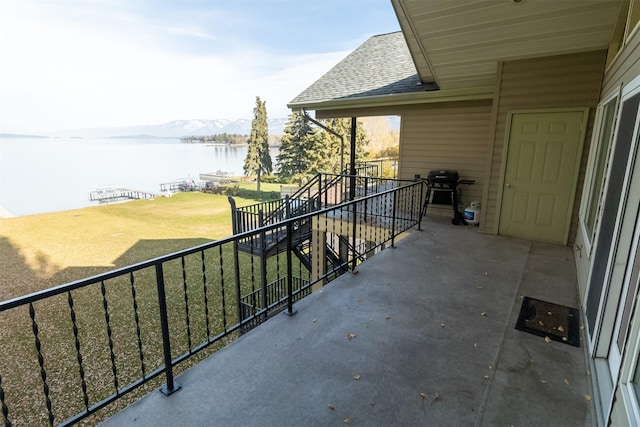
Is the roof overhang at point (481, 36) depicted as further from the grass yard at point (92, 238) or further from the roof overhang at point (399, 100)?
the grass yard at point (92, 238)

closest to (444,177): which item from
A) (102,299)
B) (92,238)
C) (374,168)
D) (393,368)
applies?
(393,368)

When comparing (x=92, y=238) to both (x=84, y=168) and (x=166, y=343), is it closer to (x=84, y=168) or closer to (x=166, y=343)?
(x=166, y=343)

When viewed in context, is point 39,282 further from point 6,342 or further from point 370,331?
point 370,331

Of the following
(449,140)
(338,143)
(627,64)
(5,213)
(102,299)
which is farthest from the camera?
(338,143)

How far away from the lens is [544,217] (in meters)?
4.79

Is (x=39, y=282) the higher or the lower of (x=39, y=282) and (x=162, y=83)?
the lower

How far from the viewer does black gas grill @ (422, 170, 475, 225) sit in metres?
6.04

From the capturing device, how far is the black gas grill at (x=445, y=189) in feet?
19.8

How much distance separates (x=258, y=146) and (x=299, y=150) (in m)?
3.62

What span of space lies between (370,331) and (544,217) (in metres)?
3.88

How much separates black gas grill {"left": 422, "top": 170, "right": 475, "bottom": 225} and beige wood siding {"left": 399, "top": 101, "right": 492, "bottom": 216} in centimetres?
24

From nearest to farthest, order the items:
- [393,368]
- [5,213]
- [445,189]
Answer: [393,368] < [445,189] < [5,213]

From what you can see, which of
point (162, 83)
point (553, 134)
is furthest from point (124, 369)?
point (162, 83)

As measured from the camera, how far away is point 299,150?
2722 centimetres
